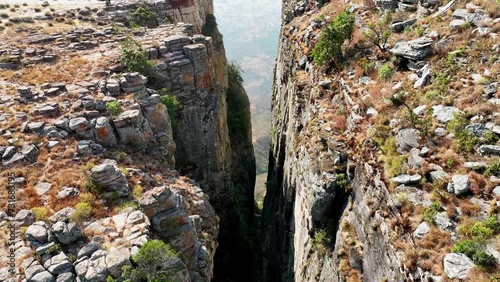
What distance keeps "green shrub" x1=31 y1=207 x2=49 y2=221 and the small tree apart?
21.1m

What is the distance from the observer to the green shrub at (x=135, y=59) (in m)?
27.5

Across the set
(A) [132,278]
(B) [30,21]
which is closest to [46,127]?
(A) [132,278]

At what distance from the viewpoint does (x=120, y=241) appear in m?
14.5

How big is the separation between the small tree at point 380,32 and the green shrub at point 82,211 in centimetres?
1949

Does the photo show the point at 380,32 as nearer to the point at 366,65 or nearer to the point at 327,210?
the point at 366,65

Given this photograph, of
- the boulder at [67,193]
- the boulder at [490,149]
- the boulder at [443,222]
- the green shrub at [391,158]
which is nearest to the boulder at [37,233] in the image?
the boulder at [67,193]

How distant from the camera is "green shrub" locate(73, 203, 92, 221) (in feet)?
50.0

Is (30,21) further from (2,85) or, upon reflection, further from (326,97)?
(326,97)

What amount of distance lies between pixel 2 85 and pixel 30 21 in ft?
Answer: 52.9

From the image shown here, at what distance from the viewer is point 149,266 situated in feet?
44.2

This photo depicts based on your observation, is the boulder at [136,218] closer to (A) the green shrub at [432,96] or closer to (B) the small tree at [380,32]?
(A) the green shrub at [432,96]

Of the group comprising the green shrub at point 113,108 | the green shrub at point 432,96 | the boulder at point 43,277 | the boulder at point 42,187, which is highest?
the green shrub at point 432,96

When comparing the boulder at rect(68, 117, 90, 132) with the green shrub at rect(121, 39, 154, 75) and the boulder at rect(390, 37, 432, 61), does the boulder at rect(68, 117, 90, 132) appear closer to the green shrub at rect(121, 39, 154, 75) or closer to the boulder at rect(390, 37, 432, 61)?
the green shrub at rect(121, 39, 154, 75)

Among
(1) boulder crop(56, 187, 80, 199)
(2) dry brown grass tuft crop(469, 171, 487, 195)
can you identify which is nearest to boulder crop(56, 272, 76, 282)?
(1) boulder crop(56, 187, 80, 199)
